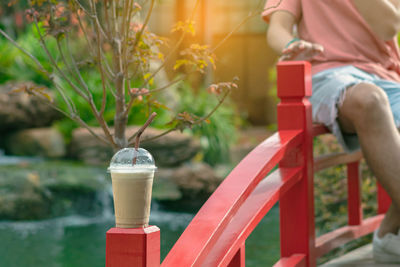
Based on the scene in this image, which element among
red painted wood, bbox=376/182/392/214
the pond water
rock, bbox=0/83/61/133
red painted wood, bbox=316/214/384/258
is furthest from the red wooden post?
rock, bbox=0/83/61/133

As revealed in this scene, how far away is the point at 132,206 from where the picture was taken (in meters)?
1.21

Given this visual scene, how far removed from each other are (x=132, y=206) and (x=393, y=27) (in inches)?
71.0

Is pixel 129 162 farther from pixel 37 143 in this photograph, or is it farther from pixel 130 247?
pixel 37 143

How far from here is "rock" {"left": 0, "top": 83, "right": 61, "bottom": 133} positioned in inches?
391

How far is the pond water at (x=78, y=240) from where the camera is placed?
554 cm

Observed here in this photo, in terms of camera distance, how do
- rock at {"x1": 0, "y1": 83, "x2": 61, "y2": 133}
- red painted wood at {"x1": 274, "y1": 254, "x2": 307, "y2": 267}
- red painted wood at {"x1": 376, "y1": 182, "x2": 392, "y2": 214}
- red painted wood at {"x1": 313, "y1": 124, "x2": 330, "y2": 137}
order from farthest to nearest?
rock at {"x1": 0, "y1": 83, "x2": 61, "y2": 133} < red painted wood at {"x1": 376, "y1": 182, "x2": 392, "y2": 214} < red painted wood at {"x1": 313, "y1": 124, "x2": 330, "y2": 137} < red painted wood at {"x1": 274, "y1": 254, "x2": 307, "y2": 267}

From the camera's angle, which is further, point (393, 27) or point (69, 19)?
point (393, 27)

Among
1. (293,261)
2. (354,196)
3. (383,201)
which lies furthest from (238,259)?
(383,201)

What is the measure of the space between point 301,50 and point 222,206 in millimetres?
1054

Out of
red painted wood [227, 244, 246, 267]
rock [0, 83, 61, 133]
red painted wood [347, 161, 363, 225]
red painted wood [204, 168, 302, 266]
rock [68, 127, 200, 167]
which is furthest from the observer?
rock [0, 83, 61, 133]

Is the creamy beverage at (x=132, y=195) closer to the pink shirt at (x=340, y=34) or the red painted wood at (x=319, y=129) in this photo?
the red painted wood at (x=319, y=129)

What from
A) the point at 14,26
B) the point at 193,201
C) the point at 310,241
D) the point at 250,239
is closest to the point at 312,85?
the point at 310,241

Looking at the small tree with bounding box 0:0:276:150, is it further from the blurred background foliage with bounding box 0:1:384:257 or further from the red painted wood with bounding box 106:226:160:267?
the blurred background foliage with bounding box 0:1:384:257

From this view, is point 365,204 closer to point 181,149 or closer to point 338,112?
point 338,112
